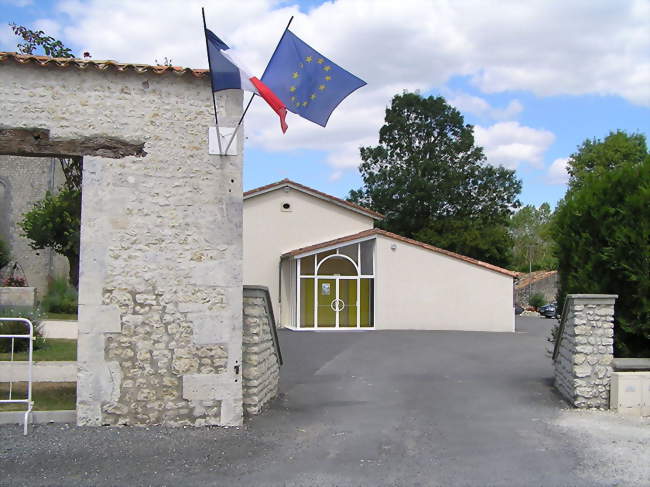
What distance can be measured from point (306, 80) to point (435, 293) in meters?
17.5

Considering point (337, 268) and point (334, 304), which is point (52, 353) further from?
point (337, 268)

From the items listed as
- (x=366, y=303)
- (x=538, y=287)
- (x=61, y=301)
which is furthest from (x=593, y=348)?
(x=538, y=287)

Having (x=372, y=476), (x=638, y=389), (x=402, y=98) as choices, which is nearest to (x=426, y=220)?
(x=402, y=98)

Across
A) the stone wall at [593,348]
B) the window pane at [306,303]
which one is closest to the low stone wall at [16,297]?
the window pane at [306,303]

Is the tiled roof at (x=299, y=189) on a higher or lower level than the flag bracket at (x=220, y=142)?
higher

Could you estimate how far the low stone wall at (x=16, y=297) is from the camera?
17206 millimetres

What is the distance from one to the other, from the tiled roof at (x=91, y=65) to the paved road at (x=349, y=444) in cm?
430

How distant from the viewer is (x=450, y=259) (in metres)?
23.8

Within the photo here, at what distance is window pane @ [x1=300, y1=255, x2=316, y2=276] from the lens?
23.7 metres

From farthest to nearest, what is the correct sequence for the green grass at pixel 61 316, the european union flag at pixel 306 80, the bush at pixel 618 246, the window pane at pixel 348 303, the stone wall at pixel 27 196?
1. the stone wall at pixel 27 196
2. the window pane at pixel 348 303
3. the green grass at pixel 61 316
4. the bush at pixel 618 246
5. the european union flag at pixel 306 80

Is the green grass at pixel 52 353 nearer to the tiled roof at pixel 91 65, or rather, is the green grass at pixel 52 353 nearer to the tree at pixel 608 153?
the tiled roof at pixel 91 65

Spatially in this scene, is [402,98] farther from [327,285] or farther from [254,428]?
[254,428]

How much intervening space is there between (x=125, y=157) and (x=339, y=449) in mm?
4289

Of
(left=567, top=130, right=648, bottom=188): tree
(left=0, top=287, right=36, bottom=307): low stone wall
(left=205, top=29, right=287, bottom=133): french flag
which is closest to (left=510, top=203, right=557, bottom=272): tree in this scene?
(left=567, top=130, right=648, bottom=188): tree
